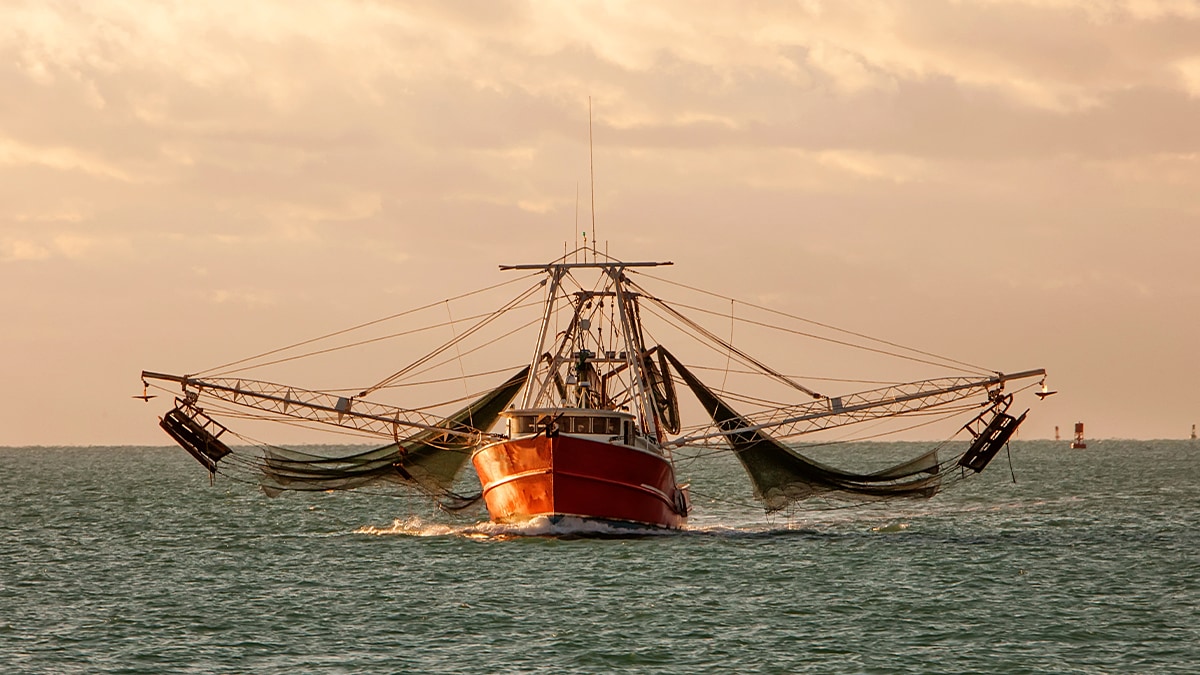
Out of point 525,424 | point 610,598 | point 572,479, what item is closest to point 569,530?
point 572,479

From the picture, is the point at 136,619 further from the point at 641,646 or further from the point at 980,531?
the point at 980,531

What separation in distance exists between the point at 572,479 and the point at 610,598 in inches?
374

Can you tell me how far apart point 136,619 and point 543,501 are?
615 inches

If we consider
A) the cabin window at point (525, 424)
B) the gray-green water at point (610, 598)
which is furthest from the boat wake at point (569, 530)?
the cabin window at point (525, 424)

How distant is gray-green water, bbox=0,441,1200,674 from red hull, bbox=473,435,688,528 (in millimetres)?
1177

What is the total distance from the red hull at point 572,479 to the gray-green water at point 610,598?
1177mm

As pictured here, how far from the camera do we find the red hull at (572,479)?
46.8 meters

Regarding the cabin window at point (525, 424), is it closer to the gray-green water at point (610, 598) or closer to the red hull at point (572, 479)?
the red hull at point (572, 479)

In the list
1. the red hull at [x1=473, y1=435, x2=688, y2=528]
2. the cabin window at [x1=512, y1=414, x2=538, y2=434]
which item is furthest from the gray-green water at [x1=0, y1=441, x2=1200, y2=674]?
the cabin window at [x1=512, y1=414, x2=538, y2=434]

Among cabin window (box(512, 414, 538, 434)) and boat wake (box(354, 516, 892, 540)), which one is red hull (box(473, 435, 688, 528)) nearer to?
boat wake (box(354, 516, 892, 540))

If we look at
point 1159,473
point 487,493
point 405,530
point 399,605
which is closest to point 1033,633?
point 399,605

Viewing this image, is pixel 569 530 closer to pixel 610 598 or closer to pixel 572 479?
pixel 572 479

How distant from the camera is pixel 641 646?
31.9m

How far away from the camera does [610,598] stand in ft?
125
